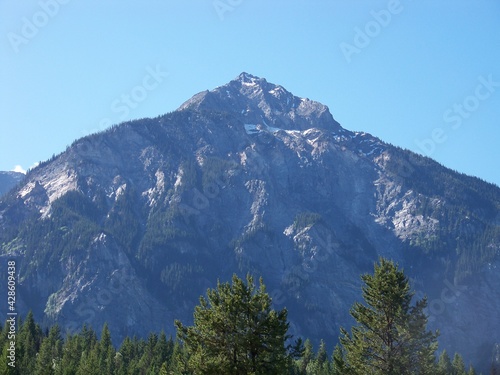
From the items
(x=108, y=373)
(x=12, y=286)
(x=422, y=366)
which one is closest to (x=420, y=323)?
(x=422, y=366)

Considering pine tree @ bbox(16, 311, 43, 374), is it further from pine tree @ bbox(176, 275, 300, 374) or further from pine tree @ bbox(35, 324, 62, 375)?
pine tree @ bbox(176, 275, 300, 374)

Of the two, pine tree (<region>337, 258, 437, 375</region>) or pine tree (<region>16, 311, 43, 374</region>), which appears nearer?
pine tree (<region>337, 258, 437, 375</region>)

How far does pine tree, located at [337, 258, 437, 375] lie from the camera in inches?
1700

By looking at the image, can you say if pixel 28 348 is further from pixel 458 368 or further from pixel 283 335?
pixel 458 368

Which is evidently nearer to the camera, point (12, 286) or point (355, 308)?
point (355, 308)

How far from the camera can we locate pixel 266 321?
37.1 meters

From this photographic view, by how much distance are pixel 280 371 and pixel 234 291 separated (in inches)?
223

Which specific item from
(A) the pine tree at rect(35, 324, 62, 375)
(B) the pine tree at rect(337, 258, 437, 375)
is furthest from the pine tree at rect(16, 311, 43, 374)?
(B) the pine tree at rect(337, 258, 437, 375)

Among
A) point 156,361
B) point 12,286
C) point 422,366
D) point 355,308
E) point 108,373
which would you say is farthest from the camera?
point 156,361

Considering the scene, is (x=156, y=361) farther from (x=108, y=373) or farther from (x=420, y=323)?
(x=420, y=323)

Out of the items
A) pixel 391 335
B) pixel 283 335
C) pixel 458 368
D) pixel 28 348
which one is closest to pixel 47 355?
pixel 28 348

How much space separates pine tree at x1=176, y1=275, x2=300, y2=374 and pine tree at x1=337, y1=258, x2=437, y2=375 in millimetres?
8836

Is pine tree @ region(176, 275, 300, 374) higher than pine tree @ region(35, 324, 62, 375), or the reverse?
pine tree @ region(35, 324, 62, 375)

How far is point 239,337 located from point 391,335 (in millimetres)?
13281
